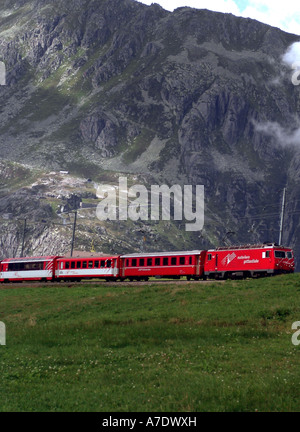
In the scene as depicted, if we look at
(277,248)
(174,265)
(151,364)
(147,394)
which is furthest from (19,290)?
(147,394)

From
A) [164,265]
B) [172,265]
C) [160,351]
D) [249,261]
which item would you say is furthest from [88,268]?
[160,351]

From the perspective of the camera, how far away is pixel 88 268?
85375 mm

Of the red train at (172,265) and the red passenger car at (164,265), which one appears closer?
the red train at (172,265)

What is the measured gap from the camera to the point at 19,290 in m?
71.3

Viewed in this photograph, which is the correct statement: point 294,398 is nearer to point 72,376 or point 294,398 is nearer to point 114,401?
point 114,401

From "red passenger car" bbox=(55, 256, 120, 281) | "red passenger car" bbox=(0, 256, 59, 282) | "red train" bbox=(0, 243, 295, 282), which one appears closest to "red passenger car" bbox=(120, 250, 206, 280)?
"red train" bbox=(0, 243, 295, 282)

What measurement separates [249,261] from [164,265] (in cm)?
1239

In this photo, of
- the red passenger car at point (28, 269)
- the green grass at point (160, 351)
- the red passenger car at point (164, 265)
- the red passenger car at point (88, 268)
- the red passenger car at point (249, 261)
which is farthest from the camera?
the red passenger car at point (28, 269)

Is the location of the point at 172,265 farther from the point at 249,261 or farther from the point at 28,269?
the point at 28,269

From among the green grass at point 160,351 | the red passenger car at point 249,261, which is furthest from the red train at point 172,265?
the green grass at point 160,351

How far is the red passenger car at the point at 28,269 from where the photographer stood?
92312 mm

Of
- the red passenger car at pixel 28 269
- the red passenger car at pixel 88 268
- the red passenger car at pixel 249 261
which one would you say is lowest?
the red passenger car at pixel 249 261

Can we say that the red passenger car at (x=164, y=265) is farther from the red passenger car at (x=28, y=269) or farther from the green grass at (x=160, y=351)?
the green grass at (x=160, y=351)
